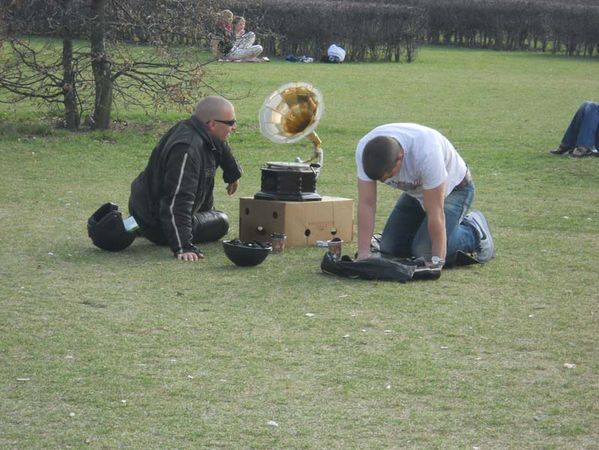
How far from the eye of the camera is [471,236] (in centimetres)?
930

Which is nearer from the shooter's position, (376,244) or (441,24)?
(376,244)

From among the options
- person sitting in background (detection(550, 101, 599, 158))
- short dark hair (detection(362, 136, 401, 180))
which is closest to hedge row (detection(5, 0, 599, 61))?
person sitting in background (detection(550, 101, 599, 158))

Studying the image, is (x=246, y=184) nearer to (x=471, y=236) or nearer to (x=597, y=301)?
(x=471, y=236)

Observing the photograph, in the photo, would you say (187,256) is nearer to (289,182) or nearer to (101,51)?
(289,182)

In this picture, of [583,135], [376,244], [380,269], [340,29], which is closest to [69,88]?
[583,135]

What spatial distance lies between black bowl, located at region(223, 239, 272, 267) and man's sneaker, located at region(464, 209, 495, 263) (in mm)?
1645

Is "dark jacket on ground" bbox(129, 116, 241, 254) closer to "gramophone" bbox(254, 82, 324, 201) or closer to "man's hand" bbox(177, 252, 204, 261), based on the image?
"man's hand" bbox(177, 252, 204, 261)

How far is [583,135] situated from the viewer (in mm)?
16125

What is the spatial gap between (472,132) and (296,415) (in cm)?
1355

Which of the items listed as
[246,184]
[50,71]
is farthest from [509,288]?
[50,71]

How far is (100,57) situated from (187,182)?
781 centimetres

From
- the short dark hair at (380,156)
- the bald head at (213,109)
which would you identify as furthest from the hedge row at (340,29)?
the short dark hair at (380,156)

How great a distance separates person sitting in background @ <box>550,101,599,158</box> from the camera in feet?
52.7

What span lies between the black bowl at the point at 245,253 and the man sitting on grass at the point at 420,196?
78cm
